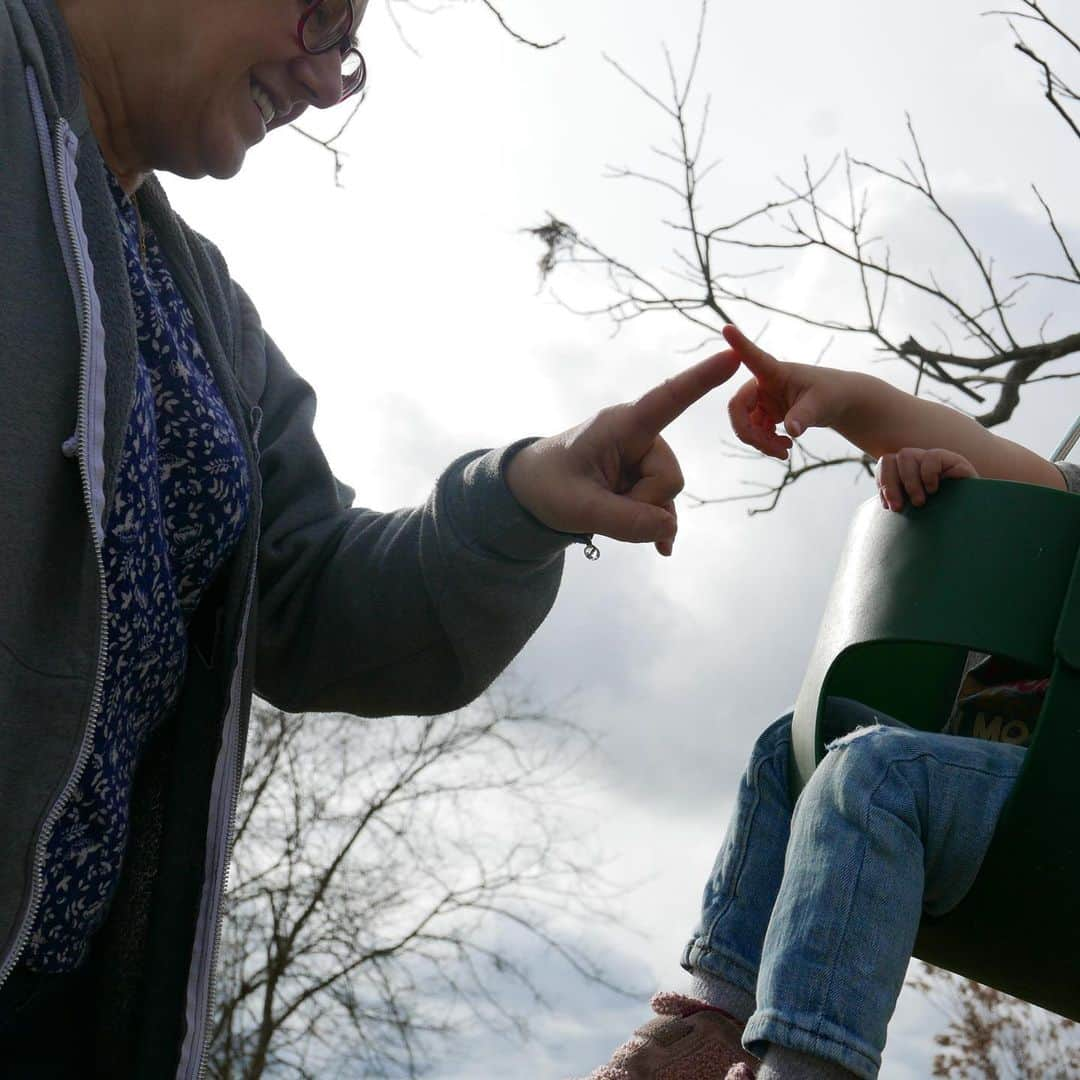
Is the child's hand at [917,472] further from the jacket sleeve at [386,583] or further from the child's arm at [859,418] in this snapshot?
the jacket sleeve at [386,583]

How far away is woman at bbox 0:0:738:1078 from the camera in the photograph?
1442mm

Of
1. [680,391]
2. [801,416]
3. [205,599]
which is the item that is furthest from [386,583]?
[801,416]

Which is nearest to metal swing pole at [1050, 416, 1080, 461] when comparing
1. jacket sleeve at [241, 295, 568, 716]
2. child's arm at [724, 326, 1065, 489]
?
child's arm at [724, 326, 1065, 489]

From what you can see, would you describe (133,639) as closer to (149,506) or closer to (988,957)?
(149,506)

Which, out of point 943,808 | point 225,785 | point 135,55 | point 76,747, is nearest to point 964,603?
point 943,808

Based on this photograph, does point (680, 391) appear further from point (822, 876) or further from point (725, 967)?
point (725, 967)

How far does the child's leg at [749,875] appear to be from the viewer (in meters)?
2.05

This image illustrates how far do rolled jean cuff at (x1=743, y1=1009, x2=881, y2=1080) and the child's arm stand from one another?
0.79 meters

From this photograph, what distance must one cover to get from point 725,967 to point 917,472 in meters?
0.77

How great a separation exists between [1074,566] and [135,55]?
1.37 meters

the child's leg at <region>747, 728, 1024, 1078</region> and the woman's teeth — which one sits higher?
the woman's teeth

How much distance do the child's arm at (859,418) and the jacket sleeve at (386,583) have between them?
0.40m

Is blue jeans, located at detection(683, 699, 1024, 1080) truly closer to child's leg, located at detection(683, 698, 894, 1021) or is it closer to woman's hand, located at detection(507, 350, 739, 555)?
child's leg, located at detection(683, 698, 894, 1021)

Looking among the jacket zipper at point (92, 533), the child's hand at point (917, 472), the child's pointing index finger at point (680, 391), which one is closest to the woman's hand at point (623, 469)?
the child's pointing index finger at point (680, 391)
